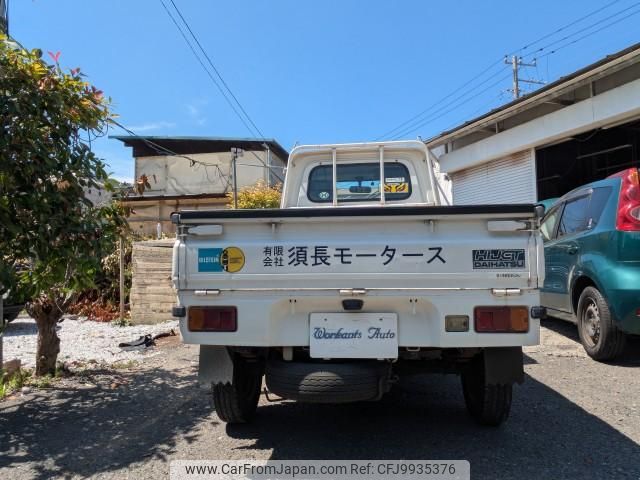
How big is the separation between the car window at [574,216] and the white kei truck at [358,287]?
10.9ft

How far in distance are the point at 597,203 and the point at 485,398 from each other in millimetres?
3036

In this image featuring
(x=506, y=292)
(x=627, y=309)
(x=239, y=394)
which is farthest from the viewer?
(x=627, y=309)

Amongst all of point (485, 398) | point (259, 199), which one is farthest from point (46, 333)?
point (259, 199)

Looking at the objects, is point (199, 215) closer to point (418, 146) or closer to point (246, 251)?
point (246, 251)

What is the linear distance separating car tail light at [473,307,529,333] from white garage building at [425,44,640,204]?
662 centimetres

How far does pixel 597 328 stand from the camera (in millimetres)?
5238

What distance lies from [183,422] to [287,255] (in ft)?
6.49

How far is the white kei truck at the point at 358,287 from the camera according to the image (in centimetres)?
280

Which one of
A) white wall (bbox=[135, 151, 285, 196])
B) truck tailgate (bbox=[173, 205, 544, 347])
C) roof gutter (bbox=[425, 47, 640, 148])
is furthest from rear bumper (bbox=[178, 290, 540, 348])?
white wall (bbox=[135, 151, 285, 196])

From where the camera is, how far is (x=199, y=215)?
296cm

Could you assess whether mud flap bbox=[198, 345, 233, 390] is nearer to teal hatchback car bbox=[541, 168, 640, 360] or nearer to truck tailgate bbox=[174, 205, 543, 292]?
truck tailgate bbox=[174, 205, 543, 292]

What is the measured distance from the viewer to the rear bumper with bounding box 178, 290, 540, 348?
2.80 meters

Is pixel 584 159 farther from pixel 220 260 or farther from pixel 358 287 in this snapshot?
pixel 220 260

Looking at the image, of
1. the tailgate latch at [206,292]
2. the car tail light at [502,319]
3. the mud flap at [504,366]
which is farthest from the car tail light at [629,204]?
the tailgate latch at [206,292]
